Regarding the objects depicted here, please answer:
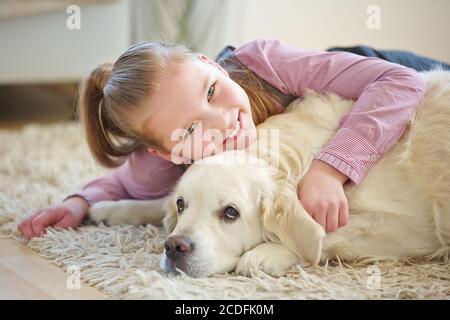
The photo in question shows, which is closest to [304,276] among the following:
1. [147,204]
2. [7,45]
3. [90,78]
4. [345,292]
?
[345,292]

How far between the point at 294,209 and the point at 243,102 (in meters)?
0.38

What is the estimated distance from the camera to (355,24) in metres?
3.37

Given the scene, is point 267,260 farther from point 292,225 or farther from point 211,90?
point 211,90

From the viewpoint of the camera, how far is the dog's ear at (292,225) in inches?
49.8

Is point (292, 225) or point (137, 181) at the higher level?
point (292, 225)

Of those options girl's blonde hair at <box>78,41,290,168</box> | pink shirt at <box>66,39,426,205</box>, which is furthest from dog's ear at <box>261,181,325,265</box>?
girl's blonde hair at <box>78,41,290,168</box>

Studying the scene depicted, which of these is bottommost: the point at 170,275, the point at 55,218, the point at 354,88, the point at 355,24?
the point at 55,218

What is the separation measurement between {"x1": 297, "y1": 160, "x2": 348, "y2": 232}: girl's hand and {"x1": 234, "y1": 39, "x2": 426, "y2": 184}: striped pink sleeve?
0.08 feet

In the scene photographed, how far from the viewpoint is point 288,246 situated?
4.27 feet

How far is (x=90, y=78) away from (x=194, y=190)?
647mm

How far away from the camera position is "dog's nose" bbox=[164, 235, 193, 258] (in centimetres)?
123

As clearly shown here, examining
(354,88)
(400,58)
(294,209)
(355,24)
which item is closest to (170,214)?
(294,209)

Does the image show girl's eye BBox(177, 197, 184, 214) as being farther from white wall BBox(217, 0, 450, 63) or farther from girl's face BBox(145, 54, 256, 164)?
white wall BBox(217, 0, 450, 63)
